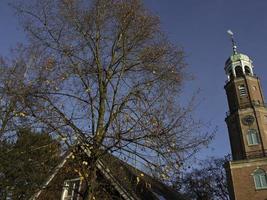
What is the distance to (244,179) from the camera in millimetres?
40656

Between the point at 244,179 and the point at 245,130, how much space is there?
700 cm

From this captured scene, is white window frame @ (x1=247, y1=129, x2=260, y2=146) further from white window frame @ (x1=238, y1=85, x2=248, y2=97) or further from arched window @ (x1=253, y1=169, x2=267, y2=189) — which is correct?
white window frame @ (x1=238, y1=85, x2=248, y2=97)

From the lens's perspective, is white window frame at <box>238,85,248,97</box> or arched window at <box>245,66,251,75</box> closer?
white window frame at <box>238,85,248,97</box>

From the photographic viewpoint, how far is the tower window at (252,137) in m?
44.1

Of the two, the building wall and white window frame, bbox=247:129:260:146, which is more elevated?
white window frame, bbox=247:129:260:146


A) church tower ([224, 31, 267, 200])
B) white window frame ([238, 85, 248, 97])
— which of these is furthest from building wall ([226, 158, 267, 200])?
white window frame ([238, 85, 248, 97])

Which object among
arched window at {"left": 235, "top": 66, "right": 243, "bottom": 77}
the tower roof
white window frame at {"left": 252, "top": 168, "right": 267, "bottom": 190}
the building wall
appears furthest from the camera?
the tower roof

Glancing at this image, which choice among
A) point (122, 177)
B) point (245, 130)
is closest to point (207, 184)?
point (245, 130)

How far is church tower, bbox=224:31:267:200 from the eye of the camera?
4050 cm

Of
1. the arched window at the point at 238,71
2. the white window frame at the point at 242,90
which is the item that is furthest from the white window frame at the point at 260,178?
the arched window at the point at 238,71

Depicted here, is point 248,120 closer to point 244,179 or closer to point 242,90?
point 242,90

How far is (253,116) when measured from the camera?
4559 cm

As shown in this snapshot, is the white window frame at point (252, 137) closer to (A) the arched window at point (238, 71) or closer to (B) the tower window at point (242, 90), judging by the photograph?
(B) the tower window at point (242, 90)

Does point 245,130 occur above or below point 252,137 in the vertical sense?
above
